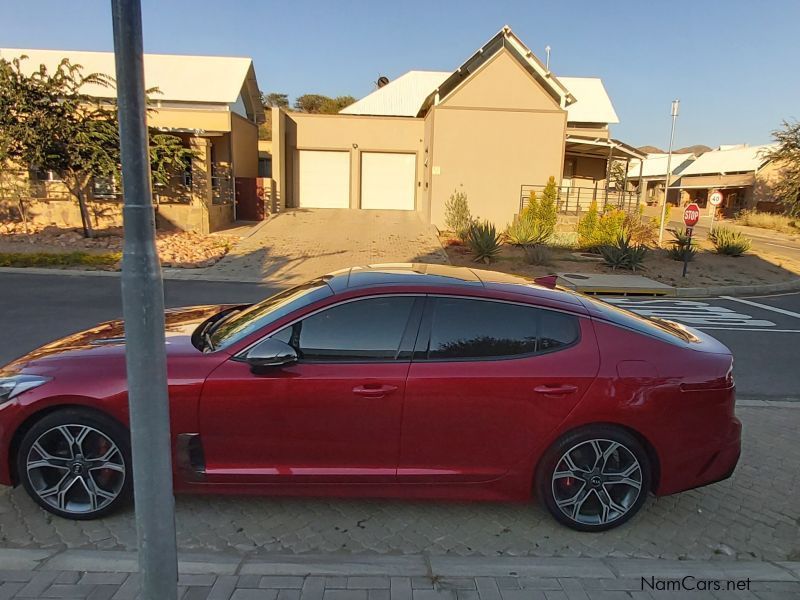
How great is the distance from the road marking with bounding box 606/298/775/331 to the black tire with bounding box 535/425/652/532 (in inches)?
230

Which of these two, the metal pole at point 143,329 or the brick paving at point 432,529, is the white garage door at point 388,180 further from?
the metal pole at point 143,329

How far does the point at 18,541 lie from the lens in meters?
2.91

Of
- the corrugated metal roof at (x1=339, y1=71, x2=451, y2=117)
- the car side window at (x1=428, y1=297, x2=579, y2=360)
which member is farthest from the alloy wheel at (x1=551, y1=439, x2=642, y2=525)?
A: the corrugated metal roof at (x1=339, y1=71, x2=451, y2=117)

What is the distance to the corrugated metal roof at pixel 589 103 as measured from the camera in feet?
96.3

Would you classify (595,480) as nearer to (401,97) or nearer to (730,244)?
(730,244)

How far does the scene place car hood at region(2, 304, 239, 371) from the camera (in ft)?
10.4

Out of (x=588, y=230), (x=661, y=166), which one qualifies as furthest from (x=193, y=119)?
(x=661, y=166)

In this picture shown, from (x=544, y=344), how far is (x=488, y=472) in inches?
32.6

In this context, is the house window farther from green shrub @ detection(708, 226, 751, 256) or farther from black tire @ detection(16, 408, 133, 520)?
green shrub @ detection(708, 226, 751, 256)

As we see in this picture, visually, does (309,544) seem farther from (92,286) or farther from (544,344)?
(92,286)

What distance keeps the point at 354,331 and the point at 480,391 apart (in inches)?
31.9

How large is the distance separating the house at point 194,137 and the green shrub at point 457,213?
29.4 feet

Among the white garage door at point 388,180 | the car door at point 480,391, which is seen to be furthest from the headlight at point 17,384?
the white garage door at point 388,180

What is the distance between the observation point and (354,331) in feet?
10.4
